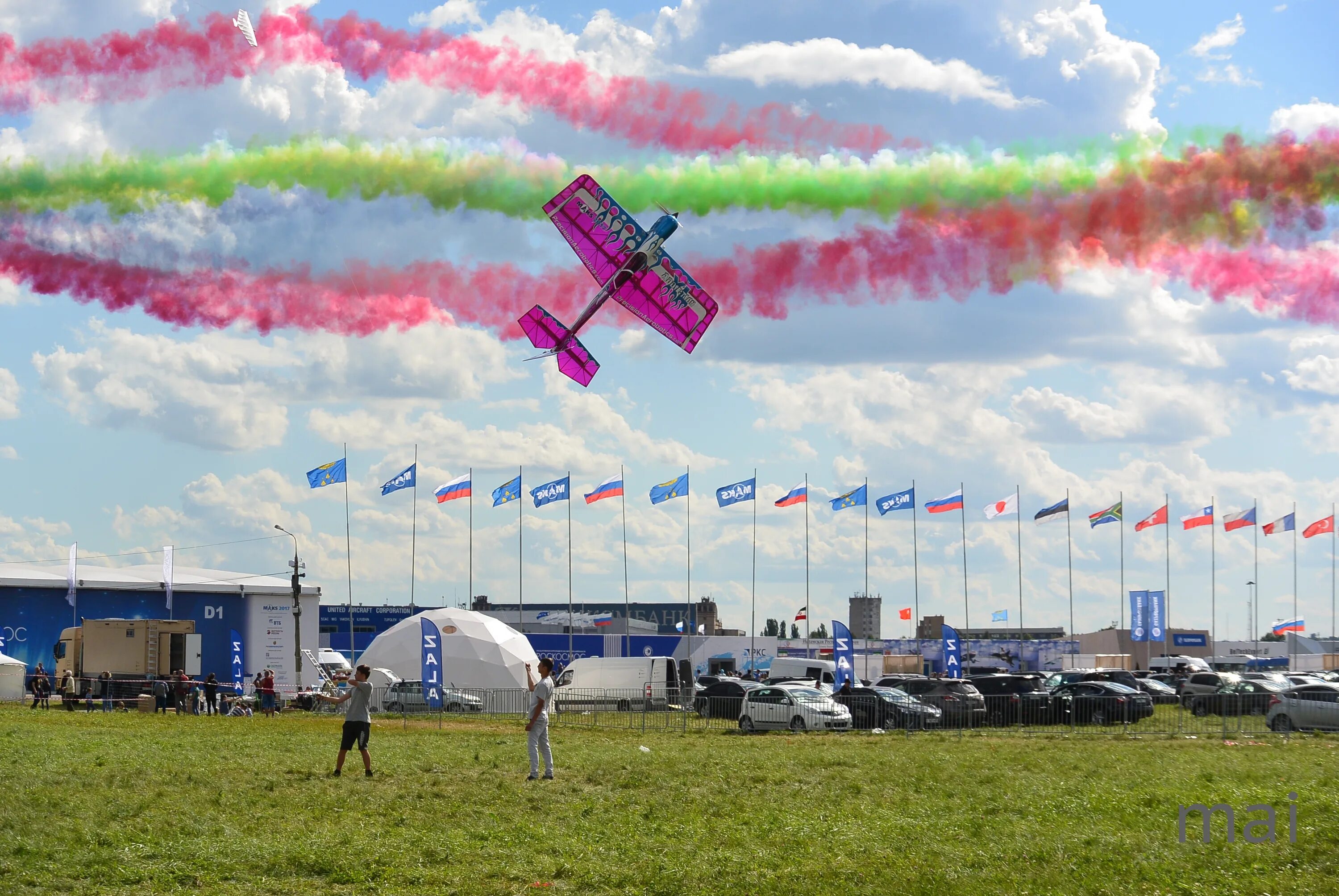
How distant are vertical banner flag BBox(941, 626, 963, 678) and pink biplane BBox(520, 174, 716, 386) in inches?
691

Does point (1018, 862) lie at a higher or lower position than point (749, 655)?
higher

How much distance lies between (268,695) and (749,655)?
1603 inches

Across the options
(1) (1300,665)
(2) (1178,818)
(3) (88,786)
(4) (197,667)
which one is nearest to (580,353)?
(4) (197,667)

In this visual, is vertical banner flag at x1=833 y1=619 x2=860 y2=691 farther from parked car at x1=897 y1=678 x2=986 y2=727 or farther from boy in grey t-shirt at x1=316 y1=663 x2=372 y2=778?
boy in grey t-shirt at x1=316 y1=663 x2=372 y2=778

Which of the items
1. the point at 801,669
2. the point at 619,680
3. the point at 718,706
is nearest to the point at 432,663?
the point at 718,706

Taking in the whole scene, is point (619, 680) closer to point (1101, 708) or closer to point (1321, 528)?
point (1101, 708)

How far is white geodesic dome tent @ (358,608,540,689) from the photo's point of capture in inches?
2110

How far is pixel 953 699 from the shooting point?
37.6 meters

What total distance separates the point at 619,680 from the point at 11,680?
23127 millimetres

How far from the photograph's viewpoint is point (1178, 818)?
51.8 feet

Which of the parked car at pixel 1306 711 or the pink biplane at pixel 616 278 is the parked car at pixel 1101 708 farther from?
the pink biplane at pixel 616 278

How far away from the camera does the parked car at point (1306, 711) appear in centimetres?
3375

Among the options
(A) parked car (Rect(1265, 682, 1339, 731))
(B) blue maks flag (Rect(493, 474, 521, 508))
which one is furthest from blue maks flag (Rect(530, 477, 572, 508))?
(A) parked car (Rect(1265, 682, 1339, 731))

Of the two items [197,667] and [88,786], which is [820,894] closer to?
[88,786]
